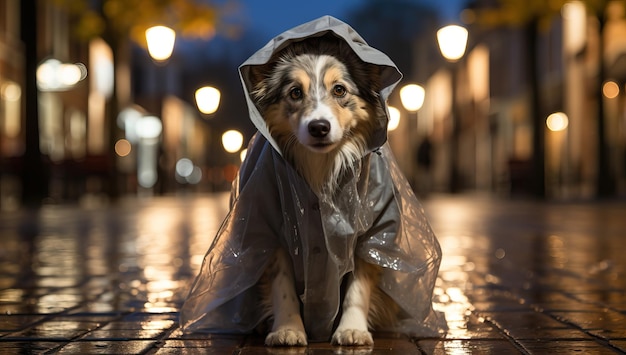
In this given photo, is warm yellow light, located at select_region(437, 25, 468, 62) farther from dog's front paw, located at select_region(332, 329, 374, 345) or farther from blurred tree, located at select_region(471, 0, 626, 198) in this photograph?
dog's front paw, located at select_region(332, 329, 374, 345)

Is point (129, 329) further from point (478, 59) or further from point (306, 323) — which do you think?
point (478, 59)

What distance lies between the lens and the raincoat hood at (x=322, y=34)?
3.47 m

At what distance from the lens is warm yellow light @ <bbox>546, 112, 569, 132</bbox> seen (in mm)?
31736

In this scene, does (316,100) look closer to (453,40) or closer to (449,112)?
(453,40)

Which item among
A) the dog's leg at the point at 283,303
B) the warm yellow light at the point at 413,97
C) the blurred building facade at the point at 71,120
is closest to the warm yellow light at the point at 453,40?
the blurred building facade at the point at 71,120

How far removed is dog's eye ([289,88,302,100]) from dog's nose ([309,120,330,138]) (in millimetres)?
161

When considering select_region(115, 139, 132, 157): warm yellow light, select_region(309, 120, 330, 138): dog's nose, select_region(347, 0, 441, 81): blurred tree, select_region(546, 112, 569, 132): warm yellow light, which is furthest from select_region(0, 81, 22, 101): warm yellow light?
select_region(347, 0, 441, 81): blurred tree

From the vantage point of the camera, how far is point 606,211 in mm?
15914

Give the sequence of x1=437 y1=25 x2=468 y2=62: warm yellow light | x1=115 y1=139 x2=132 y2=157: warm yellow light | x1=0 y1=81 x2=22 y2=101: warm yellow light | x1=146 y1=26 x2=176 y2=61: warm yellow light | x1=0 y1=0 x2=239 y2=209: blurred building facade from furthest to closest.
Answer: x1=115 y1=139 x2=132 y2=157: warm yellow light → x1=0 y1=81 x2=22 y2=101: warm yellow light → x1=0 y1=0 x2=239 y2=209: blurred building facade → x1=146 y1=26 x2=176 y2=61: warm yellow light → x1=437 y1=25 x2=468 y2=62: warm yellow light

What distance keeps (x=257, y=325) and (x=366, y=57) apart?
1.24 m

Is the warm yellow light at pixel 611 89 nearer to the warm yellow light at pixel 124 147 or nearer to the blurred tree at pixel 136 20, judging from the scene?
the blurred tree at pixel 136 20

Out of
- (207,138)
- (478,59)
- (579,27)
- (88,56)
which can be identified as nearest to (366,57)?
(579,27)

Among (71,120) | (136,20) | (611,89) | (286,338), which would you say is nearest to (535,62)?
(611,89)

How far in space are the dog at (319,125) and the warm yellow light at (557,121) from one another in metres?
28.6
